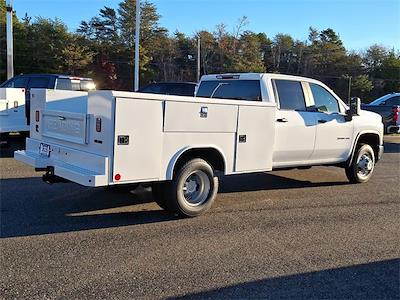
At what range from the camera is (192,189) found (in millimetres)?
6621

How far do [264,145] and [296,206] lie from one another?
1.13 metres

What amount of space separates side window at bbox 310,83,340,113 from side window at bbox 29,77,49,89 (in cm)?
852

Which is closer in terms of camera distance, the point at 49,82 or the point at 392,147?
the point at 49,82

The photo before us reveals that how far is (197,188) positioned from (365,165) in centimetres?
440

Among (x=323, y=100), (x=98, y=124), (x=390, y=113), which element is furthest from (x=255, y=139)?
(x=390, y=113)

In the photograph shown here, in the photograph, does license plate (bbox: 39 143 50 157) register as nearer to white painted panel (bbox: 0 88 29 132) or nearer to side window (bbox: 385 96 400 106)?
white painted panel (bbox: 0 88 29 132)

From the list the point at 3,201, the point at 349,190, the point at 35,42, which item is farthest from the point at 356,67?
the point at 3,201

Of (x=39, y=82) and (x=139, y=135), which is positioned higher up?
(x=39, y=82)

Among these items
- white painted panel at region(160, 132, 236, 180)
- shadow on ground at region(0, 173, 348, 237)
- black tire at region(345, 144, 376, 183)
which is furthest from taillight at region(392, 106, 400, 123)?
white painted panel at region(160, 132, 236, 180)

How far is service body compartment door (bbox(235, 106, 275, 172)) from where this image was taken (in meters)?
6.82

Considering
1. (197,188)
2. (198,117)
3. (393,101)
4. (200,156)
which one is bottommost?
(197,188)

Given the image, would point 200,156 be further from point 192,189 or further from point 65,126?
point 65,126

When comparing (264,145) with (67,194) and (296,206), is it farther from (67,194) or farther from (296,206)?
(67,194)

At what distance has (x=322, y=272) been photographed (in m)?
4.71
